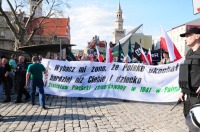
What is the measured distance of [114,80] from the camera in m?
12.4

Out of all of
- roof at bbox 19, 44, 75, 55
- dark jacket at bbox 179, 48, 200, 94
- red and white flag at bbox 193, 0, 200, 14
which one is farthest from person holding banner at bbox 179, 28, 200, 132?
roof at bbox 19, 44, 75, 55

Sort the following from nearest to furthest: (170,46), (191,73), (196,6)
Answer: (191,73), (196,6), (170,46)

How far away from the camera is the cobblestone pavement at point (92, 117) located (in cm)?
738

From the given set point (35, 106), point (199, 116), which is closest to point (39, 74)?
point (35, 106)

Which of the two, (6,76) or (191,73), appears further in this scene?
(6,76)

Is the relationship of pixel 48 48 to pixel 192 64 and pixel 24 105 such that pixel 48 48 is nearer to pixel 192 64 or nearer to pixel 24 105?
pixel 24 105

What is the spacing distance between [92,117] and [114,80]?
3.85 m

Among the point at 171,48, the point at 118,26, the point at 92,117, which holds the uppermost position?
the point at 118,26

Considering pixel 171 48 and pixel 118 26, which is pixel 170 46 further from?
pixel 118 26

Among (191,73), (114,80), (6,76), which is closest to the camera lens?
(191,73)

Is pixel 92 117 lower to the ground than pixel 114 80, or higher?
lower

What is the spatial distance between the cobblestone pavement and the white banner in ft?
1.71

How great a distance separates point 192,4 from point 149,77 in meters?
4.47

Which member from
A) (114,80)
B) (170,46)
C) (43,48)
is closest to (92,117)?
(114,80)
